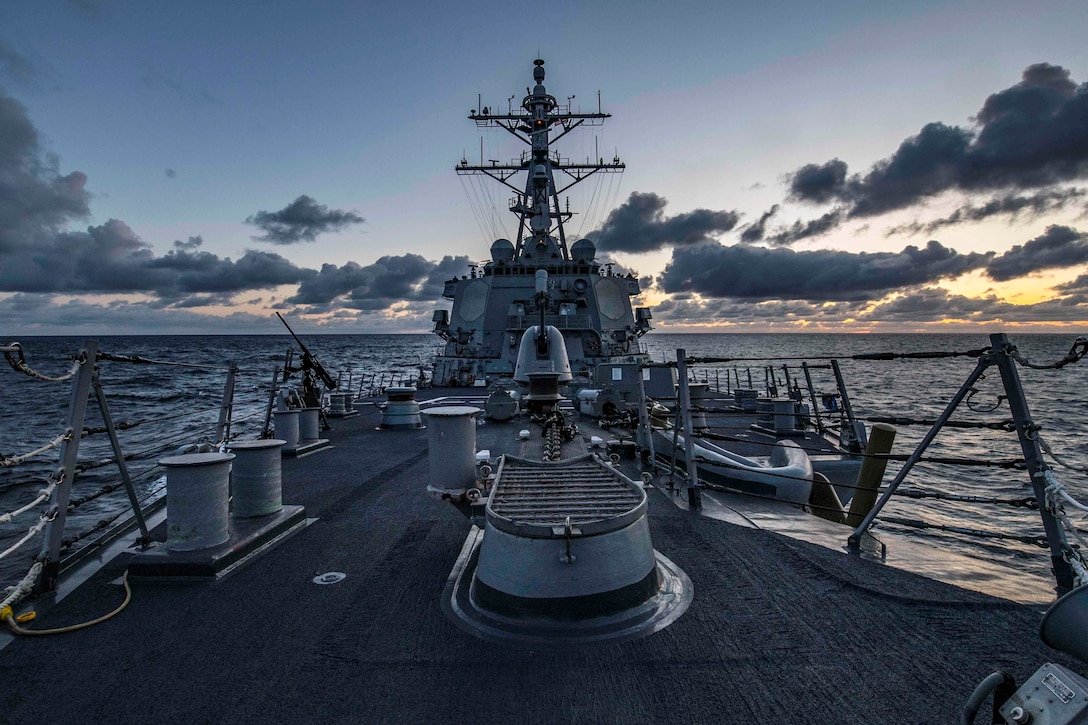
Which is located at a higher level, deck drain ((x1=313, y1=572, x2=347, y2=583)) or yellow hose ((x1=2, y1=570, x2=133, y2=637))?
yellow hose ((x1=2, y1=570, x2=133, y2=637))

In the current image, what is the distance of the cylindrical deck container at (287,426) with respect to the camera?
838 centimetres

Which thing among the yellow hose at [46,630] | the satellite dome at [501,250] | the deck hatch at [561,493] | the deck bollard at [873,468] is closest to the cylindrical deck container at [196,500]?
the yellow hose at [46,630]

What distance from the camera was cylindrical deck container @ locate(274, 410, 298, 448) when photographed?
8375 millimetres

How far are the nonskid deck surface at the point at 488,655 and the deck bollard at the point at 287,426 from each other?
471 cm

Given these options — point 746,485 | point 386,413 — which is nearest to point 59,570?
point 746,485

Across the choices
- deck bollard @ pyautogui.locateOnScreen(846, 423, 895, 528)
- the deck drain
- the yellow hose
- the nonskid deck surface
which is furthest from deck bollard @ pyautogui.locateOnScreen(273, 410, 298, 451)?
deck bollard @ pyautogui.locateOnScreen(846, 423, 895, 528)

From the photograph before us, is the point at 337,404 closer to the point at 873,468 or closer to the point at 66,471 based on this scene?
the point at 66,471

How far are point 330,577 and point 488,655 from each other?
1524mm

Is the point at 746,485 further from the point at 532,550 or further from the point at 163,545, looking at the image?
the point at 163,545

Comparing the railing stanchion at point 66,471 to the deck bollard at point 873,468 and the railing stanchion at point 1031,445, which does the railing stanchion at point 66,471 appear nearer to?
the railing stanchion at point 1031,445

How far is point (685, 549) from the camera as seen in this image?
412cm

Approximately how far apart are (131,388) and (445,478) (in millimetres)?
44306

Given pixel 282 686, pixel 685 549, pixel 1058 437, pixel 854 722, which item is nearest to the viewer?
pixel 854 722

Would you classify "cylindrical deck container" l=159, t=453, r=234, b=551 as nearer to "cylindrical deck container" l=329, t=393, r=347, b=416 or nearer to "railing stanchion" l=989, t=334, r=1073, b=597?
"railing stanchion" l=989, t=334, r=1073, b=597
